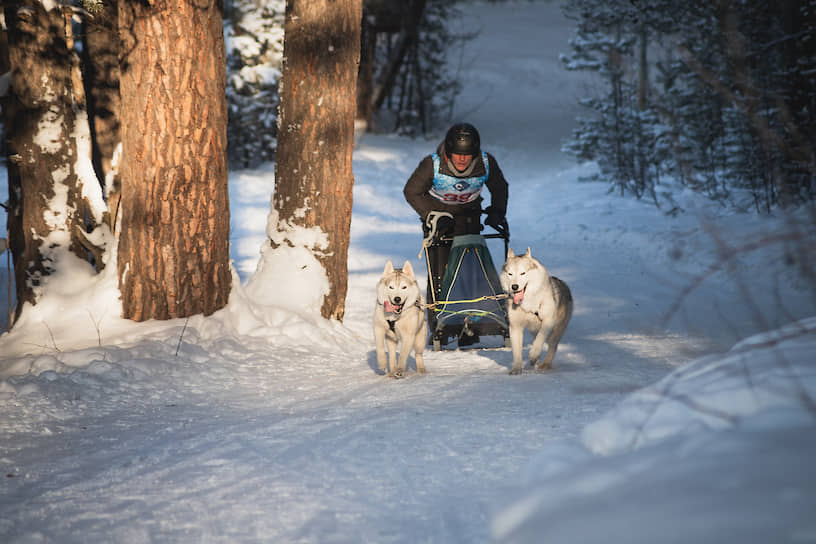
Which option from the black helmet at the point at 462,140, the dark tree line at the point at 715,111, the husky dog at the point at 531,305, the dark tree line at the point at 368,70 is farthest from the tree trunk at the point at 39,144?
the dark tree line at the point at 368,70

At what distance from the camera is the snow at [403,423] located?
5.50 feet

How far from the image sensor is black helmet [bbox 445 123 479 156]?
5824 mm

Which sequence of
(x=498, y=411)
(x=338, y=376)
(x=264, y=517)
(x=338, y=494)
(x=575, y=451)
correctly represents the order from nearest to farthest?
(x=575, y=451), (x=264, y=517), (x=338, y=494), (x=498, y=411), (x=338, y=376)

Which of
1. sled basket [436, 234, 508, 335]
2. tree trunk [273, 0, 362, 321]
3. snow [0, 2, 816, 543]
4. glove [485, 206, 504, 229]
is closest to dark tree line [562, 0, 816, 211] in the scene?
glove [485, 206, 504, 229]

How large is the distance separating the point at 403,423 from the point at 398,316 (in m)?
1.42

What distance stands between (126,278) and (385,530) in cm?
396

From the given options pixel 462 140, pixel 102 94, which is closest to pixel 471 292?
pixel 462 140

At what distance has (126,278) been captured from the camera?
551 cm

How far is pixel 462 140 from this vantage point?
5.82 m

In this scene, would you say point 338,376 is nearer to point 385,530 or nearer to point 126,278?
point 126,278

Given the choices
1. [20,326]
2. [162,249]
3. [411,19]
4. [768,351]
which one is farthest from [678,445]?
[411,19]

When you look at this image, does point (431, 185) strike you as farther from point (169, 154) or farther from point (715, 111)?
point (715, 111)

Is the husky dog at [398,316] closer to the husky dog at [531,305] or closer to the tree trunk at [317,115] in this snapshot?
the husky dog at [531,305]

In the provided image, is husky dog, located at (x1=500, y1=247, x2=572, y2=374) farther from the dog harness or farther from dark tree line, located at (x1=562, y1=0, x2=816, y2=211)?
dark tree line, located at (x1=562, y1=0, x2=816, y2=211)
